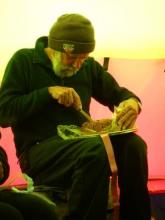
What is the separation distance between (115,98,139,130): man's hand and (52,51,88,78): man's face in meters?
0.23

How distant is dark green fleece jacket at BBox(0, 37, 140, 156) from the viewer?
1.55 metres

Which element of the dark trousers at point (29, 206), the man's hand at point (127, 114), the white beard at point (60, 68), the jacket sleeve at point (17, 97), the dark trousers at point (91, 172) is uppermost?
the white beard at point (60, 68)

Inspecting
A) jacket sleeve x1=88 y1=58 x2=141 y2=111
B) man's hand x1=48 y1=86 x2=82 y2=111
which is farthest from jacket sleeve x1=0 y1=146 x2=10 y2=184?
jacket sleeve x1=88 y1=58 x2=141 y2=111

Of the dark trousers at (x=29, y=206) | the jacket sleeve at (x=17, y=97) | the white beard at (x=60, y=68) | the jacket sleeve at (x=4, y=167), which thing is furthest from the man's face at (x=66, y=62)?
the dark trousers at (x=29, y=206)

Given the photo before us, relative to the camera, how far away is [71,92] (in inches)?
60.7

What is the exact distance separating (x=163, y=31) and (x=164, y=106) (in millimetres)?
375

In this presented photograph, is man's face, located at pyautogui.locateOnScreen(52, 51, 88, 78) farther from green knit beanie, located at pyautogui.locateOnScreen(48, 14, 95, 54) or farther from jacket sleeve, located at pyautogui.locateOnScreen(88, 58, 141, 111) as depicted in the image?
jacket sleeve, located at pyautogui.locateOnScreen(88, 58, 141, 111)

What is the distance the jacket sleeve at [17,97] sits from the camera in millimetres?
1537

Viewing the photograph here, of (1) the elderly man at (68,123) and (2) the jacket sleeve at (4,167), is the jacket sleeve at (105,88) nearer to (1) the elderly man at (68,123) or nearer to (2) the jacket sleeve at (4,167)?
(1) the elderly man at (68,123)

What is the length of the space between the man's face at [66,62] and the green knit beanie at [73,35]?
1.4 inches

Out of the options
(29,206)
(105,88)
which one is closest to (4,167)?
(29,206)

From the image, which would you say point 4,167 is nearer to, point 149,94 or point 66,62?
point 66,62

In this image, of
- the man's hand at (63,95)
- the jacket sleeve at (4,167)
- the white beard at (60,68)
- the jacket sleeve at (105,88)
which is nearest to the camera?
the jacket sleeve at (4,167)

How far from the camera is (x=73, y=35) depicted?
1.54m
